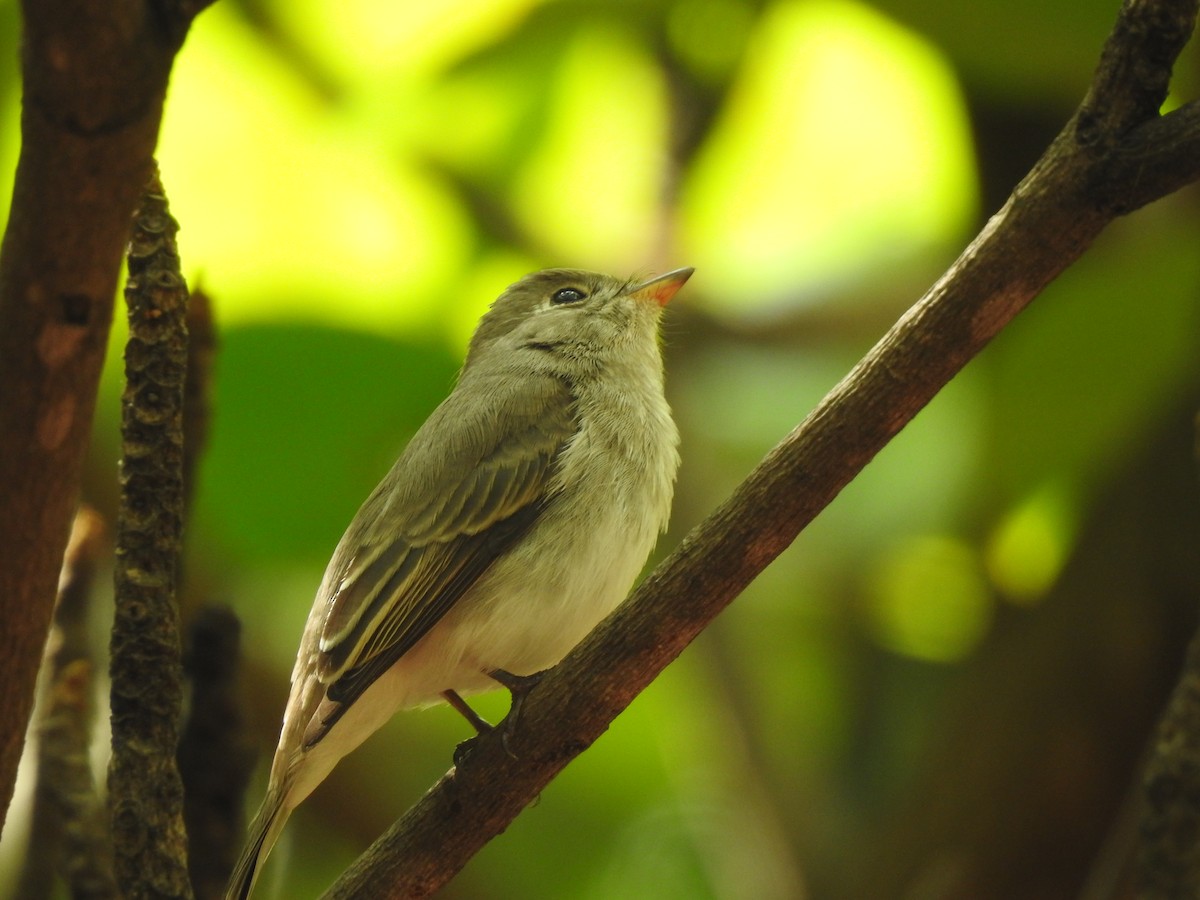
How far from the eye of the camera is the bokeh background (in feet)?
13.5

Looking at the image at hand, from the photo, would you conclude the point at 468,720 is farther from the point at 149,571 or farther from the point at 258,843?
the point at 149,571

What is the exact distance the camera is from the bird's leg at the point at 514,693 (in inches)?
103

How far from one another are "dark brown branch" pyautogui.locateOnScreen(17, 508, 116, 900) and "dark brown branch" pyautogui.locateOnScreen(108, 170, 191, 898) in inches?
→ 5.5

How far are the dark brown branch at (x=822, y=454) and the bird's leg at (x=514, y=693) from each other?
3 cm

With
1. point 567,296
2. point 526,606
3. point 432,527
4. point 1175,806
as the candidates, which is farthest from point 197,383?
point 567,296

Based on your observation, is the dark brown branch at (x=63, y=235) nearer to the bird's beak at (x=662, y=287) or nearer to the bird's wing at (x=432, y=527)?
the bird's wing at (x=432, y=527)

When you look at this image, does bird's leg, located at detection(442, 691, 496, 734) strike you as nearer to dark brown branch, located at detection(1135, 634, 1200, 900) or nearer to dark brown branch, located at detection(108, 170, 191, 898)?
dark brown branch, located at detection(108, 170, 191, 898)

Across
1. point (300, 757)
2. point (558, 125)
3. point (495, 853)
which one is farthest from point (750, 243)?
point (300, 757)

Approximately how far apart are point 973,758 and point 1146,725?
1.56 feet

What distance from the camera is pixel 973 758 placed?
3.99 meters

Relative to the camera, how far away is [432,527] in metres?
3.36

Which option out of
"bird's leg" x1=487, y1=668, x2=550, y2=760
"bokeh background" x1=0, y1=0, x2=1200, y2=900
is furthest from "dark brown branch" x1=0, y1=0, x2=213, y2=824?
"bokeh background" x1=0, y1=0, x2=1200, y2=900

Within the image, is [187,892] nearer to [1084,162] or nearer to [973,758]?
[1084,162]

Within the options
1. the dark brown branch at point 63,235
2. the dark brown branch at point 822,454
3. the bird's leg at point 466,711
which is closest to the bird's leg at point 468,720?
the bird's leg at point 466,711
